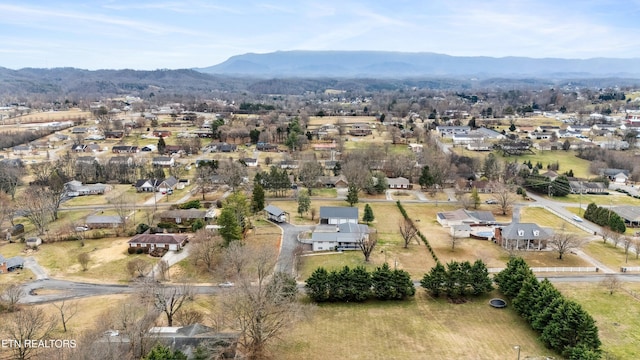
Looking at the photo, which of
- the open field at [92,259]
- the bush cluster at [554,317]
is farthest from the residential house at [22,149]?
the bush cluster at [554,317]

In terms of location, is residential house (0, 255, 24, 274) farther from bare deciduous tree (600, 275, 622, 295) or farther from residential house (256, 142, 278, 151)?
residential house (256, 142, 278, 151)

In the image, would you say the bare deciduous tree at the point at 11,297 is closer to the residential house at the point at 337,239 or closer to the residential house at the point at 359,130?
the residential house at the point at 337,239

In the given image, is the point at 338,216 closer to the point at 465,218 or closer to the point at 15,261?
the point at 465,218

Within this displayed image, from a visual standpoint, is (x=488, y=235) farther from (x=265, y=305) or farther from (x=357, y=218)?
(x=265, y=305)

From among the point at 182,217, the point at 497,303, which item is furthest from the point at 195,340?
the point at 182,217

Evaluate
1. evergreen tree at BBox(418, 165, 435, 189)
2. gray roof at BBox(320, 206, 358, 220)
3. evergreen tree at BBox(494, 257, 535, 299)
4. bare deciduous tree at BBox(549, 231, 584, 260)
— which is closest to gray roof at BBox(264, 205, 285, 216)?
gray roof at BBox(320, 206, 358, 220)
